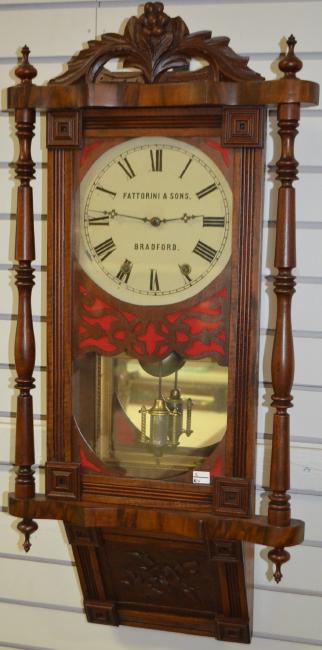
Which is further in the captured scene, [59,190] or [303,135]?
[303,135]

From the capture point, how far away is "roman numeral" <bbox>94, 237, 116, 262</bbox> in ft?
4.96

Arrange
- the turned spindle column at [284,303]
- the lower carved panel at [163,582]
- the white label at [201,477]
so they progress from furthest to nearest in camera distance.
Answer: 1. the lower carved panel at [163,582]
2. the white label at [201,477]
3. the turned spindle column at [284,303]

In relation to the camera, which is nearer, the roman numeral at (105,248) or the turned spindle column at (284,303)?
the turned spindle column at (284,303)

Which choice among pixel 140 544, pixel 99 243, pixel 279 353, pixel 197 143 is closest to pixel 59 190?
pixel 99 243

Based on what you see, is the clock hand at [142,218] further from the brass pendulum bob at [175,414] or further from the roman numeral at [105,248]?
the brass pendulum bob at [175,414]

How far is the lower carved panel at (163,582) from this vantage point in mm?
1606

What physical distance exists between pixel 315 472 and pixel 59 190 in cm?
74

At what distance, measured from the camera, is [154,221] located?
4.89 ft

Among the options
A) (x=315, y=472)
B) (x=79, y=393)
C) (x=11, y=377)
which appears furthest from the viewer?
(x=11, y=377)

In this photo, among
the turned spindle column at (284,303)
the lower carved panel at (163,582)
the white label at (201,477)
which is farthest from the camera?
the lower carved panel at (163,582)

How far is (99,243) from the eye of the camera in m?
1.52

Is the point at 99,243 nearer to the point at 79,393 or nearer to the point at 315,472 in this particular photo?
the point at 79,393

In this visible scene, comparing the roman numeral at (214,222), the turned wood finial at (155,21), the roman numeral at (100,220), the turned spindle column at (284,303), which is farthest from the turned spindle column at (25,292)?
the turned spindle column at (284,303)

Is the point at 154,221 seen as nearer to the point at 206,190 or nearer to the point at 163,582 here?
the point at 206,190
